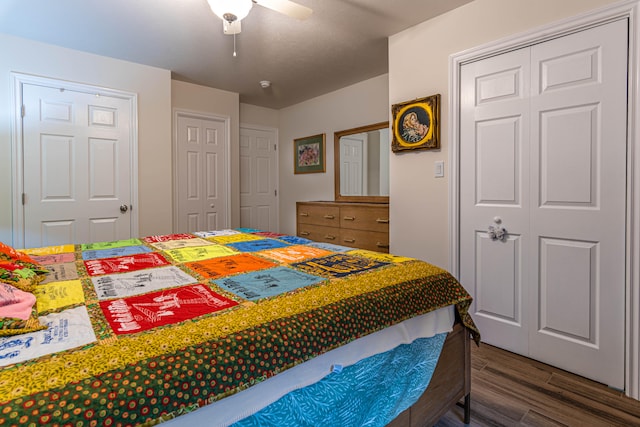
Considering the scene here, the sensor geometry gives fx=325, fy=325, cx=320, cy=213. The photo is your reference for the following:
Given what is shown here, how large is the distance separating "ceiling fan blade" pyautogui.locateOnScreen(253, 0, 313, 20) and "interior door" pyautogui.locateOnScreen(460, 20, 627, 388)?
1.24m

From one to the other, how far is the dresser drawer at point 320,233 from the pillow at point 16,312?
2.81m

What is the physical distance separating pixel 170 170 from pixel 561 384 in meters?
3.90

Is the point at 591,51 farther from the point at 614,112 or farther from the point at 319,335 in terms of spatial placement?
the point at 319,335

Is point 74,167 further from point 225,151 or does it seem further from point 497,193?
point 497,193

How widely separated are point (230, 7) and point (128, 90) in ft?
7.24

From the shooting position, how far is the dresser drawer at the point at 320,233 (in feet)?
11.9

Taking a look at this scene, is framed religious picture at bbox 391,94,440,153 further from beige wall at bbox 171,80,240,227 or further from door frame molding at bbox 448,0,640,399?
beige wall at bbox 171,80,240,227

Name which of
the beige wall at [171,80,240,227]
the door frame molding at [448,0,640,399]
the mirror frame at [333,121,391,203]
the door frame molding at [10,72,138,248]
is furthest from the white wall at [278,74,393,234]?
the door frame molding at [10,72,138,248]

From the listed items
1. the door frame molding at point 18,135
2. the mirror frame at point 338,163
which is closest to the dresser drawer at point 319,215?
the mirror frame at point 338,163

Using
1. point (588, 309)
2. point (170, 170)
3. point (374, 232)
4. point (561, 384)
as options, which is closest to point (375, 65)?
point (374, 232)

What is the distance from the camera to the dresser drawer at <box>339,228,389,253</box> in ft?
10.2

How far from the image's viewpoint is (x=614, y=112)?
5.83 feet

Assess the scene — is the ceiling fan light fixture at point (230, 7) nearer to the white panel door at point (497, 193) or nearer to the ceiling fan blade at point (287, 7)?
the ceiling fan blade at point (287, 7)

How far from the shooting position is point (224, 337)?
31.9 inches
